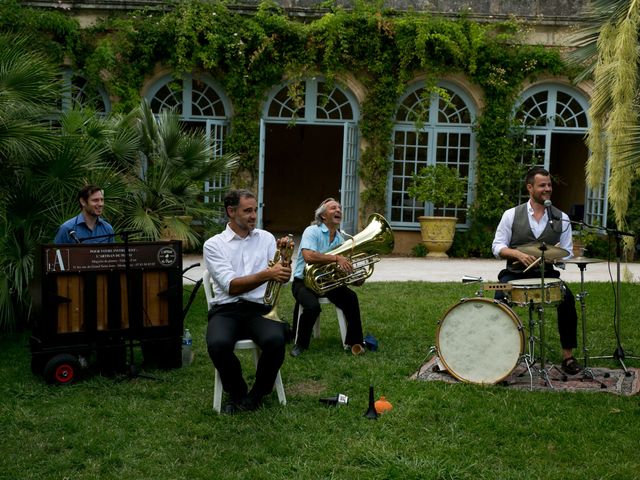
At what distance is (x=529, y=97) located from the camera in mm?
16422

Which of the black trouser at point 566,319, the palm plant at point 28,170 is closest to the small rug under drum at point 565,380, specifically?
the black trouser at point 566,319

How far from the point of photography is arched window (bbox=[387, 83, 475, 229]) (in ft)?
54.2

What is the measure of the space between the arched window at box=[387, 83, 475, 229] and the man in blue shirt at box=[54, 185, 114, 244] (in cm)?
947

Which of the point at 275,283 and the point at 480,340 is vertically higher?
the point at 275,283

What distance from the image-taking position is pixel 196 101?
650 inches

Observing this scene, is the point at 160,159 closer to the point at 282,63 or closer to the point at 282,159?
the point at 282,63

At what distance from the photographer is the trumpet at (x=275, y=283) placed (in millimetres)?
6316

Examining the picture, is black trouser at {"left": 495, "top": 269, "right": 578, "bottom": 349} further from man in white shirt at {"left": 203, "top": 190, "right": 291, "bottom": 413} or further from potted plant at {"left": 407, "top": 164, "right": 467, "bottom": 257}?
potted plant at {"left": 407, "top": 164, "right": 467, "bottom": 257}

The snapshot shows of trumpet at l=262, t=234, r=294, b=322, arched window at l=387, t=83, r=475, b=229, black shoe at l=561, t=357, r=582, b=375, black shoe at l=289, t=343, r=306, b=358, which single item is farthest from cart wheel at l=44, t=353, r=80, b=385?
arched window at l=387, t=83, r=475, b=229

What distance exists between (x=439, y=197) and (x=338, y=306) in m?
8.09

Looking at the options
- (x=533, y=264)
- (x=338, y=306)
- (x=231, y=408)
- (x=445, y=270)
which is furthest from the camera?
(x=445, y=270)

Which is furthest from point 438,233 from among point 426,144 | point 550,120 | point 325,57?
point 325,57

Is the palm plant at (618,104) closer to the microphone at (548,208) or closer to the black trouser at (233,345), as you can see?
the microphone at (548,208)

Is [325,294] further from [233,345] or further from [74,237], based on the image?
[74,237]
